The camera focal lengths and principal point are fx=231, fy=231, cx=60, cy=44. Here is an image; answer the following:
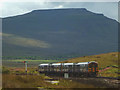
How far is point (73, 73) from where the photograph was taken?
50750 millimetres

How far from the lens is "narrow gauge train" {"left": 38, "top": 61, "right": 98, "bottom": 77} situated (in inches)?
1863

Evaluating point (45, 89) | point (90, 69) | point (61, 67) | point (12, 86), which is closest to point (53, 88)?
point (45, 89)

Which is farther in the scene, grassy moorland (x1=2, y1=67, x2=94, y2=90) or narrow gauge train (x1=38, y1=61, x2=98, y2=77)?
narrow gauge train (x1=38, y1=61, x2=98, y2=77)

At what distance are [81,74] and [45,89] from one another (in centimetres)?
2365

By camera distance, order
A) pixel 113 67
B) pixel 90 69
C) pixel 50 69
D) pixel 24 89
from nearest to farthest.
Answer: pixel 24 89 < pixel 90 69 < pixel 50 69 < pixel 113 67

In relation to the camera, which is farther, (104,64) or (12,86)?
(104,64)

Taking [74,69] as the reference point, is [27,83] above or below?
below

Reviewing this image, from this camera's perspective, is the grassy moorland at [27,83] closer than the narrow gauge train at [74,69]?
Yes

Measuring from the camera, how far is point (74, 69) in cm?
5028

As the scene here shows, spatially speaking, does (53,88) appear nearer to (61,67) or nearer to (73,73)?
(73,73)

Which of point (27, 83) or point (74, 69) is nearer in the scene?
point (27, 83)

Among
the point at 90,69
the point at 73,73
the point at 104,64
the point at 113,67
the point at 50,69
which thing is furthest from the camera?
the point at 104,64

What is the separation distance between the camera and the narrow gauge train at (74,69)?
47.3 meters

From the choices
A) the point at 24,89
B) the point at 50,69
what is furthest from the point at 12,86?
the point at 50,69
